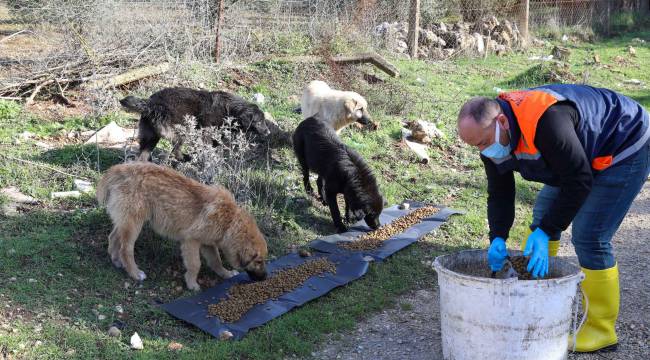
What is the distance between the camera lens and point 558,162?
11.9 ft

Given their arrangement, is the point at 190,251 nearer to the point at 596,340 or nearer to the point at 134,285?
the point at 134,285

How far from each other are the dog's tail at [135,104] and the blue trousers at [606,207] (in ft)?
15.6

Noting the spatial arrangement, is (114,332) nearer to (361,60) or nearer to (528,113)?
(528,113)

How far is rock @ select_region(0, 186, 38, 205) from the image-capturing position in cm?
610

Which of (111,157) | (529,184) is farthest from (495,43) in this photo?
(111,157)

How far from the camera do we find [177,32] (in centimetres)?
1094

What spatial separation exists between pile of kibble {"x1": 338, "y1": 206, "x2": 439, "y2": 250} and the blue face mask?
9.21 feet

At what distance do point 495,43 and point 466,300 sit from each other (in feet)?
48.4

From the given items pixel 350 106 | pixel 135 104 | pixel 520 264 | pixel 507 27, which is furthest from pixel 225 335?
pixel 507 27

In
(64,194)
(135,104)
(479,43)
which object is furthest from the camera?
(479,43)

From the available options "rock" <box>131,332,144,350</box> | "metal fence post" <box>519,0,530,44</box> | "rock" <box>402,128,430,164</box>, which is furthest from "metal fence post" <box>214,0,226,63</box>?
"metal fence post" <box>519,0,530,44</box>

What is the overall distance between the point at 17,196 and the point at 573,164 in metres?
5.06

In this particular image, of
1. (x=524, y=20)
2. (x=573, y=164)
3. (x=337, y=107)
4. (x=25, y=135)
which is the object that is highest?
(x=524, y=20)

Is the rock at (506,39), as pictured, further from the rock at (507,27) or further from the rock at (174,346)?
the rock at (174,346)
